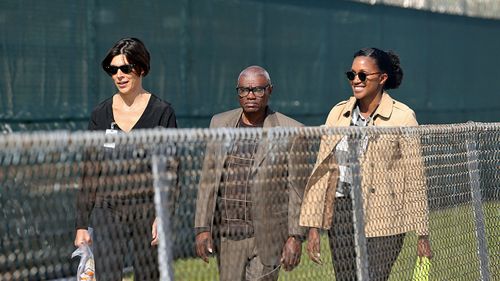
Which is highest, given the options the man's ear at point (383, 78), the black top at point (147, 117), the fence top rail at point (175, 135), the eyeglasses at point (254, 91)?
the man's ear at point (383, 78)

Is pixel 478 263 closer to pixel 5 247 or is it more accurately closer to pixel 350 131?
Result: pixel 350 131

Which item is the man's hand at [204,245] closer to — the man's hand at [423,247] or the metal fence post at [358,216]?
the metal fence post at [358,216]

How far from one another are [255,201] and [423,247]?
4.67ft

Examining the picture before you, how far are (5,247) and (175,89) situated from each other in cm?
741

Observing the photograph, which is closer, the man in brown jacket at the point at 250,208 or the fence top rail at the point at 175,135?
the fence top rail at the point at 175,135

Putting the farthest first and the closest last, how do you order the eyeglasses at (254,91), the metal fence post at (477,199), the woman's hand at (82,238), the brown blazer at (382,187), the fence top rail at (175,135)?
the metal fence post at (477,199) < the eyeglasses at (254,91) < the brown blazer at (382,187) < the woman's hand at (82,238) < the fence top rail at (175,135)

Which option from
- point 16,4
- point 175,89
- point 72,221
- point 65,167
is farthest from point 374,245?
point 175,89

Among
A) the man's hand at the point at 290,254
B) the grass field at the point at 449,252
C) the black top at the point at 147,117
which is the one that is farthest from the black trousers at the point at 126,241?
the black top at the point at 147,117

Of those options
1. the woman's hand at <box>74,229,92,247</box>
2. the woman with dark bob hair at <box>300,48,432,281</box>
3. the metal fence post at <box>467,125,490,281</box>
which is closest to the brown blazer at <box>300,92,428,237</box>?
the woman with dark bob hair at <box>300,48,432,281</box>

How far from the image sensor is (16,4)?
10.1 m

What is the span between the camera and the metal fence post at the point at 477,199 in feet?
23.9

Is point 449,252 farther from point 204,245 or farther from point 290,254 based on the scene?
point 204,245

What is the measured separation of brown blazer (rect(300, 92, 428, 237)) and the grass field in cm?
18

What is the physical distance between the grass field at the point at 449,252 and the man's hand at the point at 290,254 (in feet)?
0.19
